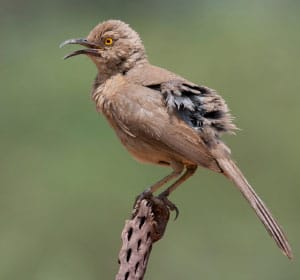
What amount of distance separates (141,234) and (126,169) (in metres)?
7.94

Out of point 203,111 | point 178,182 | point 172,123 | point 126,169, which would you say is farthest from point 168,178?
point 126,169

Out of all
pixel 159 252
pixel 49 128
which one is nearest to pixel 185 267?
pixel 159 252

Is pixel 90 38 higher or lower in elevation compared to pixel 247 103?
lower

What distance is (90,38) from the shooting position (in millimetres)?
11570

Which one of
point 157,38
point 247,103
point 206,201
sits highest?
point 157,38

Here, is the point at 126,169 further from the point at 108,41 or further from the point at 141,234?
the point at 141,234

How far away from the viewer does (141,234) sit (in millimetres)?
9648

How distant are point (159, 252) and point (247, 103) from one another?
172 inches

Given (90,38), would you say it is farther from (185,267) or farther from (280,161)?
(280,161)

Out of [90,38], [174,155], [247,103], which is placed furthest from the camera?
[247,103]

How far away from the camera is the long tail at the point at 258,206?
991 centimetres

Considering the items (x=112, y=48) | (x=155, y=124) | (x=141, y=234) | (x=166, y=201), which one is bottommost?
(x=141, y=234)

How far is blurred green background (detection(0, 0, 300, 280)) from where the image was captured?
15781mm

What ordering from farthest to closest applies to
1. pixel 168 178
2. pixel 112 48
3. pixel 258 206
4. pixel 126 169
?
pixel 126 169 < pixel 112 48 < pixel 168 178 < pixel 258 206
